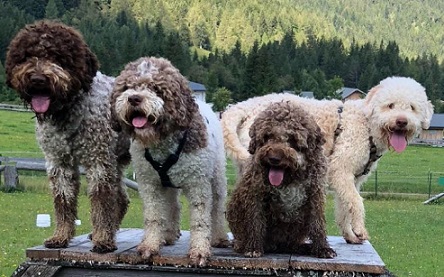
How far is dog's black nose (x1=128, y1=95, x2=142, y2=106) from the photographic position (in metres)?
5.12

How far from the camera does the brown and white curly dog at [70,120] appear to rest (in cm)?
540

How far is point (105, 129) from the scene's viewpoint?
5.93m

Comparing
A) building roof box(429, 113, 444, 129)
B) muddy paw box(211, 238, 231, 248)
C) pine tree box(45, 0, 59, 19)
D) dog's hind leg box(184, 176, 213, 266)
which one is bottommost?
building roof box(429, 113, 444, 129)

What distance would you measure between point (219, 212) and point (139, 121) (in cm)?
159

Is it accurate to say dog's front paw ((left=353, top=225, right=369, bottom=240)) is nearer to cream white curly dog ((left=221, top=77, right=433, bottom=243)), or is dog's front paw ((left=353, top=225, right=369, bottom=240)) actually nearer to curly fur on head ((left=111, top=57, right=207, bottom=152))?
cream white curly dog ((left=221, top=77, right=433, bottom=243))

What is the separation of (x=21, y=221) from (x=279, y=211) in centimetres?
1389

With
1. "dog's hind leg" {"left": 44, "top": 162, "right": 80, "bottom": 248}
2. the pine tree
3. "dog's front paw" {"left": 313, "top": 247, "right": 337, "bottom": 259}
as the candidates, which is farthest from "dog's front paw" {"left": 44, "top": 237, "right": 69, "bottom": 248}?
the pine tree

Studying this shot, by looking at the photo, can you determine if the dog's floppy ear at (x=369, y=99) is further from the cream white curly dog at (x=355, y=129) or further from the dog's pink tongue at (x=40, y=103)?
the dog's pink tongue at (x=40, y=103)

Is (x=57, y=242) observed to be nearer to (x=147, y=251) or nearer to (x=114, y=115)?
(x=147, y=251)

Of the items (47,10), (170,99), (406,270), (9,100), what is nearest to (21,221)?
(406,270)

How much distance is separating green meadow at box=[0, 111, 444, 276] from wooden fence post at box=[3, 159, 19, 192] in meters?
0.33

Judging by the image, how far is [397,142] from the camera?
6.62m

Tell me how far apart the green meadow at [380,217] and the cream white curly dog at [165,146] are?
149 centimetres

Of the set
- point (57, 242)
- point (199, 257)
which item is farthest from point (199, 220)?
point (57, 242)
